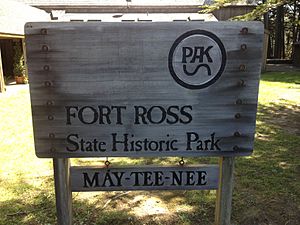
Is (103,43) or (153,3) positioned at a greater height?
(153,3)

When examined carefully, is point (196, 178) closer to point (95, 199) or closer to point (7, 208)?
point (95, 199)

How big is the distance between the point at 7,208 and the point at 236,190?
2.78m

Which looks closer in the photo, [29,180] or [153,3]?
[29,180]

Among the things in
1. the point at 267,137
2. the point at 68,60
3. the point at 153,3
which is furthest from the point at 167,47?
the point at 153,3

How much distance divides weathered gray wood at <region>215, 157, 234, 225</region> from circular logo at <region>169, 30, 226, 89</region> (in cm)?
63

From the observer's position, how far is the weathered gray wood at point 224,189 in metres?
2.14

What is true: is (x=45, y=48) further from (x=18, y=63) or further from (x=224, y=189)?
(x=18, y=63)

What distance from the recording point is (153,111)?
197 centimetres

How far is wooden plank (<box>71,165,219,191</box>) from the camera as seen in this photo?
213 centimetres

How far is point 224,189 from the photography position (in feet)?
7.16

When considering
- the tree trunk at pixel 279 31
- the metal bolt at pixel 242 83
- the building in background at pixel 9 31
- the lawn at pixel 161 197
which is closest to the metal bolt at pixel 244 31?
the metal bolt at pixel 242 83

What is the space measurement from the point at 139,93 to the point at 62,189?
2.94 feet

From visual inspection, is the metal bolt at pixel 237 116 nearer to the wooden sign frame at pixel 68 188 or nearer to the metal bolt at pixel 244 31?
the wooden sign frame at pixel 68 188

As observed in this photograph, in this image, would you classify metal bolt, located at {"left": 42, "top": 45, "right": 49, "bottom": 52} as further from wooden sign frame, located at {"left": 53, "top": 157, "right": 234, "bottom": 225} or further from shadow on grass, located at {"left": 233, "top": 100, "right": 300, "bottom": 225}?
shadow on grass, located at {"left": 233, "top": 100, "right": 300, "bottom": 225}
